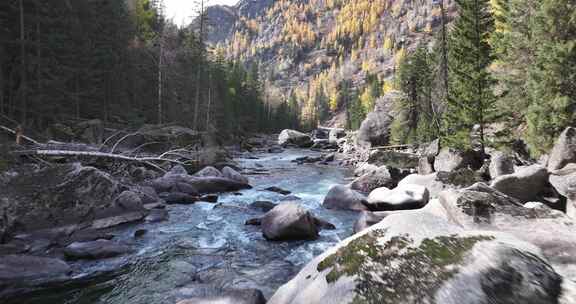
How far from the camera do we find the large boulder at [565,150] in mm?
12586

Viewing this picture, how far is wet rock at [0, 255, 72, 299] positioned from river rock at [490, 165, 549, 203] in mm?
13536

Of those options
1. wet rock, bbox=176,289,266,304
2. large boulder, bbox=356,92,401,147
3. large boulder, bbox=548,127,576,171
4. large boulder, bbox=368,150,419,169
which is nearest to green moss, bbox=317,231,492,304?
wet rock, bbox=176,289,266,304

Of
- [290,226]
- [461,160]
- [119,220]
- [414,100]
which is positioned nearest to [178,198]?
[119,220]

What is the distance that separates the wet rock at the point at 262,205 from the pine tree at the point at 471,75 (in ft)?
42.5

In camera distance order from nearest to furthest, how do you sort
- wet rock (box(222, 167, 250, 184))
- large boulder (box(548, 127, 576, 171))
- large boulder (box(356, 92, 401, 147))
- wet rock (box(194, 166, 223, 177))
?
large boulder (box(548, 127, 576, 171)) → wet rock (box(222, 167, 250, 184)) → wet rock (box(194, 166, 223, 177)) → large boulder (box(356, 92, 401, 147))

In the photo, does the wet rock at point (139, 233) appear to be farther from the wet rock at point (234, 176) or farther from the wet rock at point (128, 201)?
the wet rock at point (234, 176)

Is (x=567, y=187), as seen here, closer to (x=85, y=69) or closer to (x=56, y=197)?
(x=56, y=197)

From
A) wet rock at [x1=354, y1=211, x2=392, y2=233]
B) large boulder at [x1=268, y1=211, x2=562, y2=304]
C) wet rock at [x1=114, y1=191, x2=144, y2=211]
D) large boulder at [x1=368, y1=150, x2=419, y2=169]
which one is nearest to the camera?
large boulder at [x1=268, y1=211, x2=562, y2=304]

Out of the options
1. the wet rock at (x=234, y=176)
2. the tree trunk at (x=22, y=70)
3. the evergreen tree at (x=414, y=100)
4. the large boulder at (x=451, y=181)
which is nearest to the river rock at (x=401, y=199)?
the large boulder at (x=451, y=181)

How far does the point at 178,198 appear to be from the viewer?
14992 mm

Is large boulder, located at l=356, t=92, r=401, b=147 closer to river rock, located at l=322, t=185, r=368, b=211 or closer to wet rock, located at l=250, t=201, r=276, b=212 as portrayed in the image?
river rock, located at l=322, t=185, r=368, b=211

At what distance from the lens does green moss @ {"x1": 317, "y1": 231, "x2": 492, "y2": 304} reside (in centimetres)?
382

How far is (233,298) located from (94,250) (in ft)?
17.7

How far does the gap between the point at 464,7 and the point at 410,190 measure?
14.4 metres
